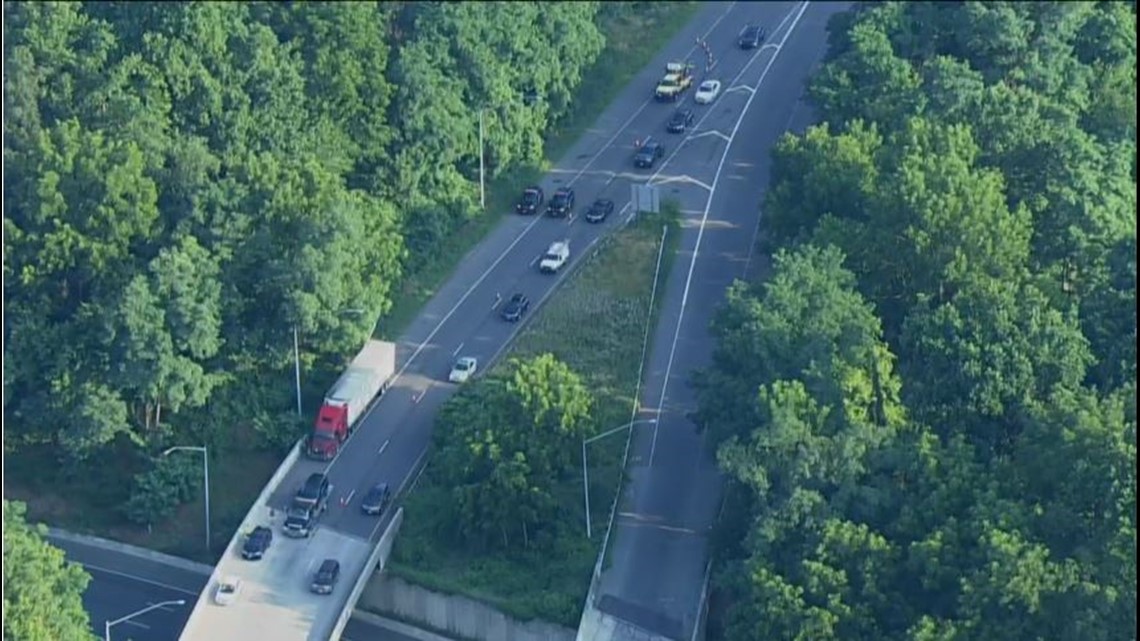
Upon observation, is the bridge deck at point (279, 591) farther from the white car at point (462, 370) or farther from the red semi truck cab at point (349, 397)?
the white car at point (462, 370)

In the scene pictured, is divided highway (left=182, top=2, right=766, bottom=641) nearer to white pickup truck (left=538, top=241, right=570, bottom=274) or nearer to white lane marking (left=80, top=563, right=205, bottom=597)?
white pickup truck (left=538, top=241, right=570, bottom=274)

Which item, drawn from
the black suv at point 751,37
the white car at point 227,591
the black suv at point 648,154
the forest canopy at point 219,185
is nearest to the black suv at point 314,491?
the white car at point 227,591

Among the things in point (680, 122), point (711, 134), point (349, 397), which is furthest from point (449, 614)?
point (680, 122)

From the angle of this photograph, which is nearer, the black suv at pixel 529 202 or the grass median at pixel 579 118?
the grass median at pixel 579 118

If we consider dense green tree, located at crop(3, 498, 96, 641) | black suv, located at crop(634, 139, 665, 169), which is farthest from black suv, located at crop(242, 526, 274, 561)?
black suv, located at crop(634, 139, 665, 169)

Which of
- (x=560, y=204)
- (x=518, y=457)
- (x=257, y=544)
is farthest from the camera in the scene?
(x=560, y=204)

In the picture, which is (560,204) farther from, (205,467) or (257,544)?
(257,544)

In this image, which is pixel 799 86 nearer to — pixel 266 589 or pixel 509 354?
pixel 509 354
